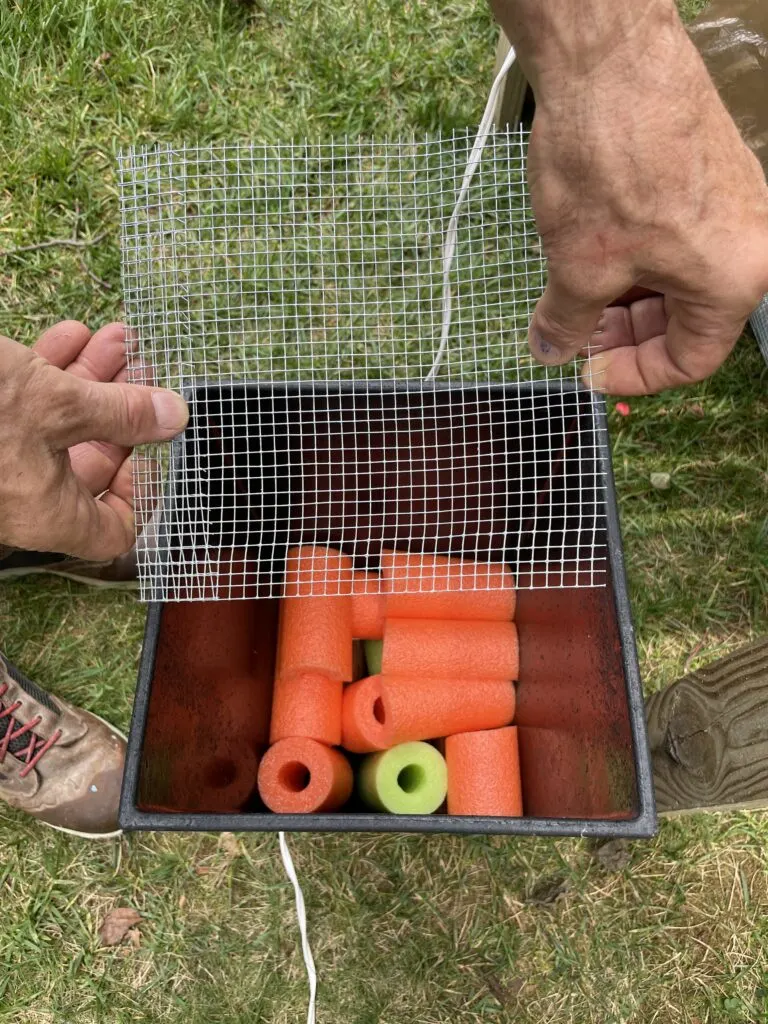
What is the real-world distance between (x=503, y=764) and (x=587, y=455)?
0.38m

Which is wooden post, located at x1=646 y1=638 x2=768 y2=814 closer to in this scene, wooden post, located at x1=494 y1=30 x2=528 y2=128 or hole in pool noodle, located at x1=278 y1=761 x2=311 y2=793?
hole in pool noodle, located at x1=278 y1=761 x2=311 y2=793

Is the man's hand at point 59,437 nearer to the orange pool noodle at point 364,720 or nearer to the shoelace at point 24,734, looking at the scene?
the orange pool noodle at point 364,720

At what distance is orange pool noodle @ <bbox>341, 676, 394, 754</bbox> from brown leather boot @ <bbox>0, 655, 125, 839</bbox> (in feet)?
1.32

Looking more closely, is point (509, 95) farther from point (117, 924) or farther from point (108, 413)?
point (117, 924)

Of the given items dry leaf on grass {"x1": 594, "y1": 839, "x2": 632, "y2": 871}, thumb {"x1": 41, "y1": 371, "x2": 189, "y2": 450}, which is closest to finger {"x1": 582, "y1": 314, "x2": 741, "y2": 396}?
thumb {"x1": 41, "y1": 371, "x2": 189, "y2": 450}

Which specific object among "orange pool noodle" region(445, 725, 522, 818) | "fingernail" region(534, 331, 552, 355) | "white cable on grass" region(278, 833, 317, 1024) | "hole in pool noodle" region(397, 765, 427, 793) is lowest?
"white cable on grass" region(278, 833, 317, 1024)

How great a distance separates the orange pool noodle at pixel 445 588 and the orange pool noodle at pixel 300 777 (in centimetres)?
19

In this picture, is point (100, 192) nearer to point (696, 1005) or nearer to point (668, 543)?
point (668, 543)

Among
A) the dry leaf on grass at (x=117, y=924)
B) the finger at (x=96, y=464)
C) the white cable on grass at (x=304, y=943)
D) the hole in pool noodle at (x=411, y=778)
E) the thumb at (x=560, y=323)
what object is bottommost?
the dry leaf on grass at (x=117, y=924)

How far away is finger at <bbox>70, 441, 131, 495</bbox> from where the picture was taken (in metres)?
0.93

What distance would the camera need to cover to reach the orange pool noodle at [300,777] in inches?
33.8

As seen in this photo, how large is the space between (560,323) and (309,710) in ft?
1.71

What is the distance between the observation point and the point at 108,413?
2.40 ft

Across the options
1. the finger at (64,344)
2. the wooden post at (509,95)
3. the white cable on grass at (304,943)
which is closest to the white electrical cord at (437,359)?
the white cable on grass at (304,943)
